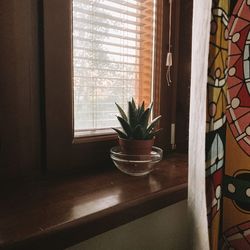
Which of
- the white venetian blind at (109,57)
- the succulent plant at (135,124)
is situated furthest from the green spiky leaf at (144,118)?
the white venetian blind at (109,57)

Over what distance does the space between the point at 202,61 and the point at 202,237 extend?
40cm

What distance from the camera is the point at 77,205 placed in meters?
0.60

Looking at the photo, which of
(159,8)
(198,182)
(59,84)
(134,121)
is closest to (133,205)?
(198,182)

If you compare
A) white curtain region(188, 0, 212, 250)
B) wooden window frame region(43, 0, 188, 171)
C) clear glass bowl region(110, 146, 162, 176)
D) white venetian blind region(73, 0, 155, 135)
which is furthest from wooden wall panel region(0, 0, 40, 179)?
white curtain region(188, 0, 212, 250)

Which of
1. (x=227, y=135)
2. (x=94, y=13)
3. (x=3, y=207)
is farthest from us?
→ (x=94, y=13)

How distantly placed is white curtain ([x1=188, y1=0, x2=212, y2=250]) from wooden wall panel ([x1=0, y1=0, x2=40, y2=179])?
1.35 ft

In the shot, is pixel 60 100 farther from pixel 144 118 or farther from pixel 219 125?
pixel 219 125

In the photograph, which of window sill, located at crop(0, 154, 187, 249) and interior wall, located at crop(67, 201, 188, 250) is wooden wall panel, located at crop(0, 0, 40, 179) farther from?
Result: interior wall, located at crop(67, 201, 188, 250)

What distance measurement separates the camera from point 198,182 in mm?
619

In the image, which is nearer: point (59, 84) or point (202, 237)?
point (202, 237)

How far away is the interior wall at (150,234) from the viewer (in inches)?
25.4

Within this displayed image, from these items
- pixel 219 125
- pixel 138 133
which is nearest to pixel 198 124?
pixel 219 125

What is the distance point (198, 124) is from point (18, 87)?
1.48 feet

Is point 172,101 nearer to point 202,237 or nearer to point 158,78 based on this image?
point 158,78
